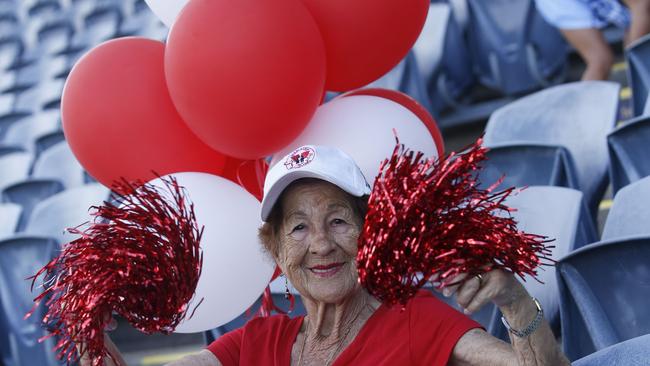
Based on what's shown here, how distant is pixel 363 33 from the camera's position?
1.58m

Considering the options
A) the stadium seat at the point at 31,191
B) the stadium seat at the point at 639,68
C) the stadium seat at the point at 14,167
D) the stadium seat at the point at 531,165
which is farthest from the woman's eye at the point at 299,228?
the stadium seat at the point at 14,167

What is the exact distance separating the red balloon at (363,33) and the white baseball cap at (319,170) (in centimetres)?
24

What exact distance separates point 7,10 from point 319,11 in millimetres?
7050

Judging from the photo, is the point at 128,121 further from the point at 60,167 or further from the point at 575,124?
the point at 60,167

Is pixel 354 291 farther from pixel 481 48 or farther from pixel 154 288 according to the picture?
pixel 481 48

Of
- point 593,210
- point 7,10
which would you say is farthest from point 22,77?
point 593,210

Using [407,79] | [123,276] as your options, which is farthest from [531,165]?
[123,276]

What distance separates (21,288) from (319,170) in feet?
6.00

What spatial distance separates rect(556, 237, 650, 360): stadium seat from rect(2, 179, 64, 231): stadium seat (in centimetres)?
254

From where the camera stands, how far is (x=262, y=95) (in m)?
1.46

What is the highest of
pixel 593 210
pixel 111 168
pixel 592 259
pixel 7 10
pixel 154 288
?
pixel 7 10

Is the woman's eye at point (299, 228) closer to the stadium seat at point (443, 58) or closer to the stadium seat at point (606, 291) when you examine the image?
the stadium seat at point (606, 291)

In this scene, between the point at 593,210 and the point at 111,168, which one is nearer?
the point at 111,168

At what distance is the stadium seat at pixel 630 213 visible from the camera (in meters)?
1.87
